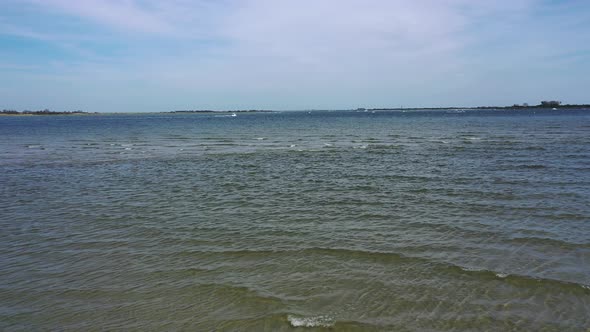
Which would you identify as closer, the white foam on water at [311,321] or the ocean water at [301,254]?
the white foam on water at [311,321]

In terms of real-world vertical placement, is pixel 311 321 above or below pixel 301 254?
below

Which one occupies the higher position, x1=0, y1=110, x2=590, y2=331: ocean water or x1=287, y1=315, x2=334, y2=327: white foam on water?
x1=0, y1=110, x2=590, y2=331: ocean water

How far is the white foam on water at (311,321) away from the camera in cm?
687

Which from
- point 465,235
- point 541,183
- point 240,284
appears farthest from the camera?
point 541,183

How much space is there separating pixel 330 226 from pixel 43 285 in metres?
8.12

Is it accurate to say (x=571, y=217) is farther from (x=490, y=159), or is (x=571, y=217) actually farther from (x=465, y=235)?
(x=490, y=159)

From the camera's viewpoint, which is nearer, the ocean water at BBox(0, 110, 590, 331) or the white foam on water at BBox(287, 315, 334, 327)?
the white foam on water at BBox(287, 315, 334, 327)

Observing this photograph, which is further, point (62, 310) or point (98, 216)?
point (98, 216)

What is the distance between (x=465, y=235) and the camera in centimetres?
1150

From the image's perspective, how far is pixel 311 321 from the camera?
6.98 m

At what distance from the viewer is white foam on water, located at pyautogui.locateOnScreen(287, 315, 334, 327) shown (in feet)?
22.5

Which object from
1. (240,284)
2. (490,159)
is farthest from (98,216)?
(490,159)

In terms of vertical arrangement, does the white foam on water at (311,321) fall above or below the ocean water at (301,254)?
below

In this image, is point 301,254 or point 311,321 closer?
point 311,321
